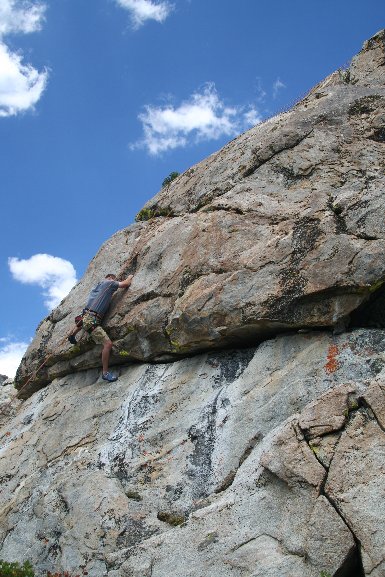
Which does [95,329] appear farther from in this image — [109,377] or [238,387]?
[238,387]

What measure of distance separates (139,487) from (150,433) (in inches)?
62.6

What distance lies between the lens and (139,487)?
44.4ft

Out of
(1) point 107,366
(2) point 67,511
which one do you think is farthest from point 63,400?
(2) point 67,511

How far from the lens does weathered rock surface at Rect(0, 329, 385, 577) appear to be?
9.73m

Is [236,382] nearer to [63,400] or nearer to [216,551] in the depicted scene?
[216,551]

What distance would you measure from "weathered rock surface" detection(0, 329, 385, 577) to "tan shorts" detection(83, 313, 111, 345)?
1.33m

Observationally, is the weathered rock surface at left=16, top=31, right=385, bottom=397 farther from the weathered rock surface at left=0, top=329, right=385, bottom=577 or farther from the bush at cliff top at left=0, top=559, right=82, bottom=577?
the bush at cliff top at left=0, top=559, right=82, bottom=577

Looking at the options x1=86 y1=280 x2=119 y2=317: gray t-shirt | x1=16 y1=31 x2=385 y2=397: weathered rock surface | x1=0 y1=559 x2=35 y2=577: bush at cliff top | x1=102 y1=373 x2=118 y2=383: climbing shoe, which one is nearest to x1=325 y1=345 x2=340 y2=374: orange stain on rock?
x1=16 y1=31 x2=385 y2=397: weathered rock surface

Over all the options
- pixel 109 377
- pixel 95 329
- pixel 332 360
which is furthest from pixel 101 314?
pixel 332 360

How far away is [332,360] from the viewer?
13.0m

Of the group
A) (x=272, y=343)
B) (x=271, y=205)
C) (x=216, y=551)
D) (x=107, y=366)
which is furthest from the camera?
(x=107, y=366)

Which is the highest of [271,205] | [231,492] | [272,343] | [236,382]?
[271,205]

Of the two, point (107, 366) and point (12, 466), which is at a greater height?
point (107, 366)

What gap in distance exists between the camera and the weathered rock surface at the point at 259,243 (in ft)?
45.7
